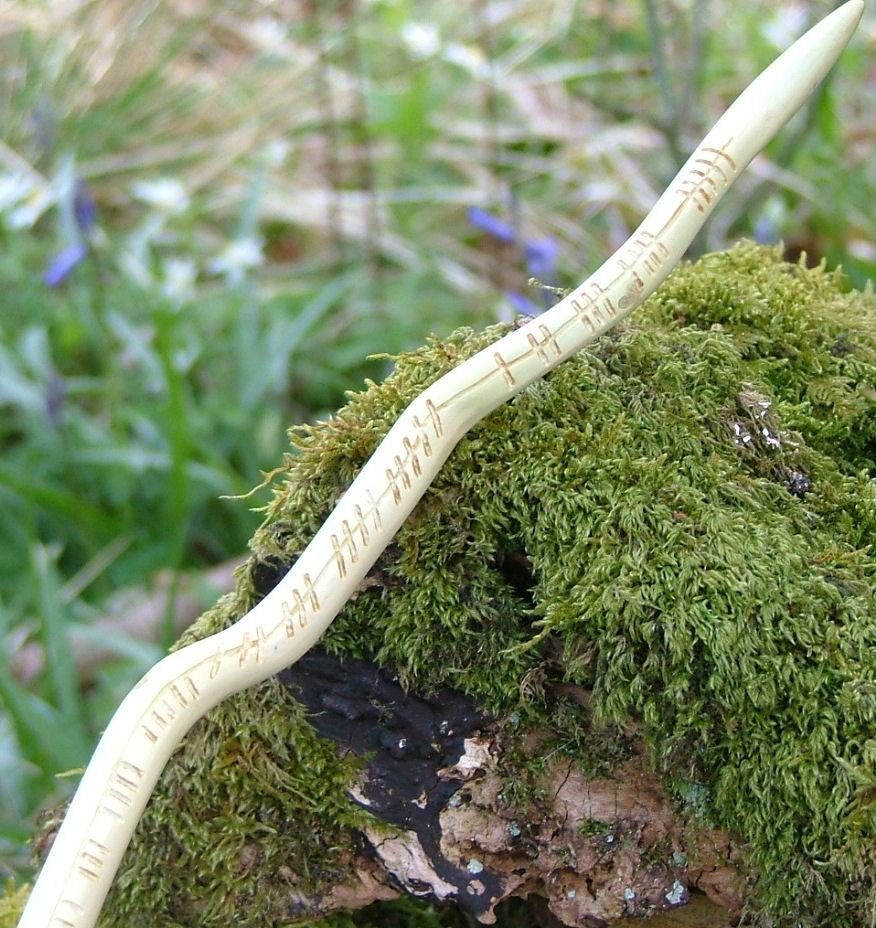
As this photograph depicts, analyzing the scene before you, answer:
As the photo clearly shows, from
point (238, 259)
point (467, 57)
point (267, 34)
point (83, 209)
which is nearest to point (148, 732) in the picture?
point (83, 209)

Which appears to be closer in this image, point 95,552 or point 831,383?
point 831,383

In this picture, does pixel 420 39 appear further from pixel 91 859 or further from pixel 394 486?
pixel 91 859

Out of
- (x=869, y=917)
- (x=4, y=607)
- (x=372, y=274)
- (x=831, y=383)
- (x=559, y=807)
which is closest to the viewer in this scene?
(x=869, y=917)

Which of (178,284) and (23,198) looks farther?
(23,198)

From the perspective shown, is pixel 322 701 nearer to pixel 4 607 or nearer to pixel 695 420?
pixel 695 420

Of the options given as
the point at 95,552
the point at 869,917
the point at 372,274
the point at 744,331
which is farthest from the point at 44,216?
the point at 869,917

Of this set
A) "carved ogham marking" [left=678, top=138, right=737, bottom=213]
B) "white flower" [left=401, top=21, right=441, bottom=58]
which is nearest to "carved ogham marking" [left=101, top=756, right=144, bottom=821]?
"carved ogham marking" [left=678, top=138, right=737, bottom=213]
